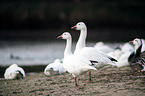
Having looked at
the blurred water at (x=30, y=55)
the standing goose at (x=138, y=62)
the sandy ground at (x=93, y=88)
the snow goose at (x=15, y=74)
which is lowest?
the sandy ground at (x=93, y=88)

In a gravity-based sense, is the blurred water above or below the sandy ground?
above

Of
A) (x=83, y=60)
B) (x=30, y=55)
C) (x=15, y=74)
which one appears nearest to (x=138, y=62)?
(x=83, y=60)

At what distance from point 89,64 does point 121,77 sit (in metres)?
1.39

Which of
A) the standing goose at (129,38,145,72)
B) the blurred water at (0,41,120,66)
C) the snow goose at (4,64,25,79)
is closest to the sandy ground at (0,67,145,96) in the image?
the standing goose at (129,38,145,72)

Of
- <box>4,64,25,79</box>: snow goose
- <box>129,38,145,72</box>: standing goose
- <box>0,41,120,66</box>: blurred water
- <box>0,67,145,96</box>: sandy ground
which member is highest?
<box>0,41,120,66</box>: blurred water

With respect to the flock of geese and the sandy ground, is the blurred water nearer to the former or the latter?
the flock of geese

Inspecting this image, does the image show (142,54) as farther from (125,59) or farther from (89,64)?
(89,64)

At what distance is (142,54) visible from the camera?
8500 millimetres

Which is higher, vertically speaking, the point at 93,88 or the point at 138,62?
the point at 138,62

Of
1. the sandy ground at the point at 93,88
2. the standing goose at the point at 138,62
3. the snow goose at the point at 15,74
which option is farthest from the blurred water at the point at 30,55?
the sandy ground at the point at 93,88

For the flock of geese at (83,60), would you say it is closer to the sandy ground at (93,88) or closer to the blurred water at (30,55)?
the sandy ground at (93,88)

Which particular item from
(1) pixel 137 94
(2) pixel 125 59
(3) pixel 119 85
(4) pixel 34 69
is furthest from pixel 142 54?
(4) pixel 34 69

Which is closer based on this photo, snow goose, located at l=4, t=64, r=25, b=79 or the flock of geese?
the flock of geese

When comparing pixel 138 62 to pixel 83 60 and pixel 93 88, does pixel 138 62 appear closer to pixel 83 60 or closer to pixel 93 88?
pixel 83 60
